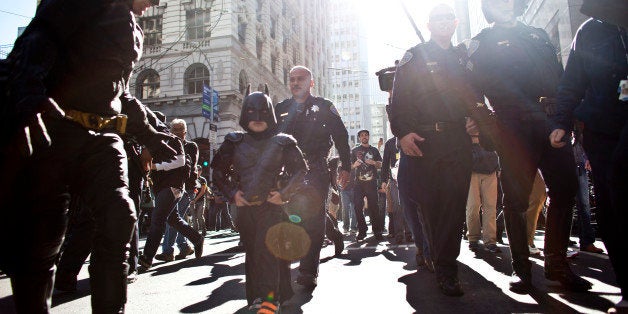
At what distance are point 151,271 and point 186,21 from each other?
2495 cm

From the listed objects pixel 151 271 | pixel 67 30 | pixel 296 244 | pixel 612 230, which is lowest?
pixel 151 271

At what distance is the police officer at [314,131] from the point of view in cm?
393

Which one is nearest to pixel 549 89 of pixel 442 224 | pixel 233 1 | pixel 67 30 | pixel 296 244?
pixel 442 224

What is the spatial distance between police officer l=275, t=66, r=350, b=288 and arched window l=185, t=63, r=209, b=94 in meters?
23.2

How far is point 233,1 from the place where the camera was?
2661 centimetres

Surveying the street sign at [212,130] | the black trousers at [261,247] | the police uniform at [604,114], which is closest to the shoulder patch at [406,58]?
the police uniform at [604,114]

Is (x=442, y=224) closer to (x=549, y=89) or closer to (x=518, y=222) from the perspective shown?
(x=518, y=222)

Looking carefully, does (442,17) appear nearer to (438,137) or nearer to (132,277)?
(438,137)

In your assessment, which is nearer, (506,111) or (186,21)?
(506,111)

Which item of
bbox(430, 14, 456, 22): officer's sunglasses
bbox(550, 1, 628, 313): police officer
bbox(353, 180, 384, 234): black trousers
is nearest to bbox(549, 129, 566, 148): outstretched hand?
bbox(550, 1, 628, 313): police officer

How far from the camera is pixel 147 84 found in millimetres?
26906

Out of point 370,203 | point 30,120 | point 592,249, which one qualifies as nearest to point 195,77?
point 370,203

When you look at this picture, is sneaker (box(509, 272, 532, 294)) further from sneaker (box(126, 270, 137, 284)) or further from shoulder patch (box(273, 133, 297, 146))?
sneaker (box(126, 270, 137, 284))

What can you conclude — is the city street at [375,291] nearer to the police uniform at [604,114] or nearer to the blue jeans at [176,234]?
the police uniform at [604,114]
